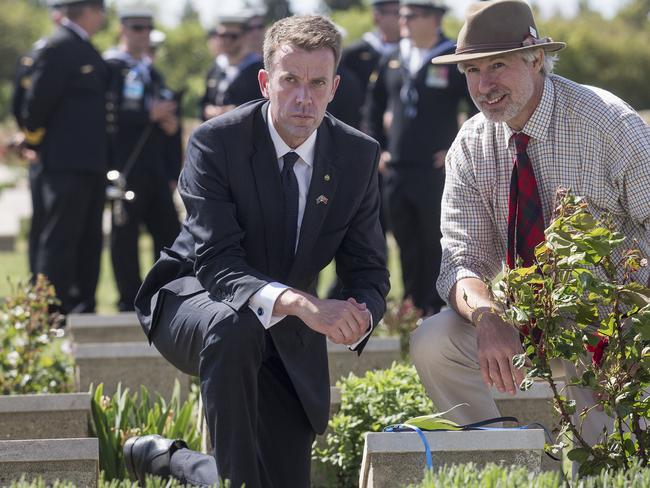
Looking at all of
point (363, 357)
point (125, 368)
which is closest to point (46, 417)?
point (125, 368)

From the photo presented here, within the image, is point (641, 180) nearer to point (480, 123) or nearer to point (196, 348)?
point (480, 123)

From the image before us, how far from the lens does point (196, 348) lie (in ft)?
15.3

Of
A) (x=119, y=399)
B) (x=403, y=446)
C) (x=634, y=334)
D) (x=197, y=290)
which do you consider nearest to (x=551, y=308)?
(x=634, y=334)

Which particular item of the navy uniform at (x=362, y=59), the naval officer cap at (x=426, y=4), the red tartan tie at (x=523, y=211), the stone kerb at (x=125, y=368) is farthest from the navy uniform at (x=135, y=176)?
the red tartan tie at (x=523, y=211)

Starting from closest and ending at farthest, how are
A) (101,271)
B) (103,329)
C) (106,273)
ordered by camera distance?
(103,329)
(101,271)
(106,273)

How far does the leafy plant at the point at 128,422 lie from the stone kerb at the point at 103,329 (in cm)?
120

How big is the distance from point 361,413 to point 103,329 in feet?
7.37

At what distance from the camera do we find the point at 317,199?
493 cm

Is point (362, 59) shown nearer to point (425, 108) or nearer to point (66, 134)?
point (425, 108)

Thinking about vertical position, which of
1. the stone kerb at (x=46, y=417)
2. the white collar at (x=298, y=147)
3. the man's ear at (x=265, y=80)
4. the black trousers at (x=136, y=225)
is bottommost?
the black trousers at (x=136, y=225)

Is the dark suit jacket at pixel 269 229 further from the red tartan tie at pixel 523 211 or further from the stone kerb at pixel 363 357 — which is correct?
the stone kerb at pixel 363 357

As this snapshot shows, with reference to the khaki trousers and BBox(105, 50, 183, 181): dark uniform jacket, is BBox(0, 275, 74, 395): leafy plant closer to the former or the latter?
the khaki trousers

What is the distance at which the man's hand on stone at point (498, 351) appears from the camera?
4.68m

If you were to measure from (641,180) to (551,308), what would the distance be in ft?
3.40
